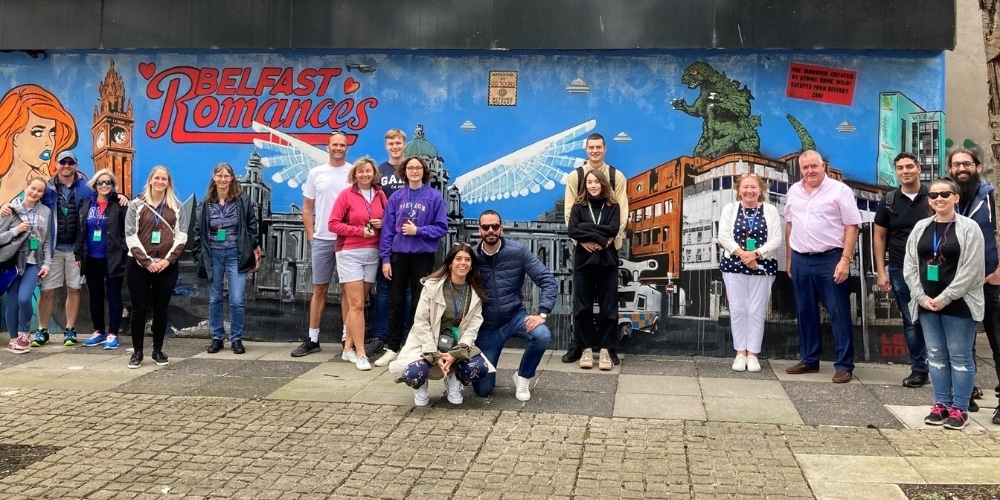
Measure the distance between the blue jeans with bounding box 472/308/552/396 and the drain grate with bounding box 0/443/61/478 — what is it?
9.44 ft

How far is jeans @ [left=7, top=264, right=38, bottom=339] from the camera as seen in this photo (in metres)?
8.03

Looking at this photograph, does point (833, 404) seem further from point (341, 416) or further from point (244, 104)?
point (244, 104)

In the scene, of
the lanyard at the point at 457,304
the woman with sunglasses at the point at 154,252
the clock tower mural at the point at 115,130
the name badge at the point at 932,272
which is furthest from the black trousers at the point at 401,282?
the name badge at the point at 932,272

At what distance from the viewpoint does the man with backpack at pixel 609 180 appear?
7.38m

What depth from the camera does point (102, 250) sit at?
8219mm

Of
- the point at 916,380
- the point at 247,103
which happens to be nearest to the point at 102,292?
the point at 247,103

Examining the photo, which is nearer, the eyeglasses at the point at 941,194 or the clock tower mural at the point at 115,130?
the eyeglasses at the point at 941,194

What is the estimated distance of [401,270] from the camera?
7316 millimetres

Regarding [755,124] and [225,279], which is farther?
[225,279]

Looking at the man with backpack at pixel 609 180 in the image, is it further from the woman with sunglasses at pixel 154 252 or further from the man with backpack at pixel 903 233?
the woman with sunglasses at pixel 154 252

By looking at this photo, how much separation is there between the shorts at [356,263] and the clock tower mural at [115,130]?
126 inches

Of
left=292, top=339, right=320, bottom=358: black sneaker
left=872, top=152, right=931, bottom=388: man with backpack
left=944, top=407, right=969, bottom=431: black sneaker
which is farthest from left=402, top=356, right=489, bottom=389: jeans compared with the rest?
left=872, top=152, right=931, bottom=388: man with backpack

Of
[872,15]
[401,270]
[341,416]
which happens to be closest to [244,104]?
[401,270]

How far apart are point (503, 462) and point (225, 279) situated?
5.02 metres
